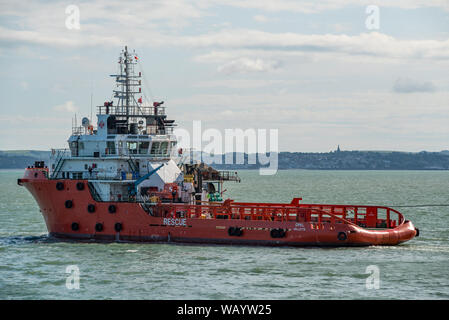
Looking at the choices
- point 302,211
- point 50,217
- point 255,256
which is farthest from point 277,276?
point 50,217

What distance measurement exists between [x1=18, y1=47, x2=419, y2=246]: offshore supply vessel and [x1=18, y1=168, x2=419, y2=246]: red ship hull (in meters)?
0.05

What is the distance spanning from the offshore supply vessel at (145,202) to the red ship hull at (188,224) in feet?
0.17

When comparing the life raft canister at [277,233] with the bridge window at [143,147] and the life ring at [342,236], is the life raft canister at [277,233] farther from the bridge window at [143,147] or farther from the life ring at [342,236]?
the bridge window at [143,147]

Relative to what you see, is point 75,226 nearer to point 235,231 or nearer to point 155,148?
point 155,148

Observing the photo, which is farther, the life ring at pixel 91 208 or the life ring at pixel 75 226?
the life ring at pixel 75 226

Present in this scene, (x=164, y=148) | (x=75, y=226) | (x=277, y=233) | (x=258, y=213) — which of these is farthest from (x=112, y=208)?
(x=277, y=233)

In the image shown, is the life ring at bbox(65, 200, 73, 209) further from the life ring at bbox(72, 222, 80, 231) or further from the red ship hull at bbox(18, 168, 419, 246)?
the life ring at bbox(72, 222, 80, 231)

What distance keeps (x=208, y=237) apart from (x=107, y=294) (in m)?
Answer: 10.9

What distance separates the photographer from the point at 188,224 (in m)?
36.8

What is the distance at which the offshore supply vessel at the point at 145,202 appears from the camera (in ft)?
119

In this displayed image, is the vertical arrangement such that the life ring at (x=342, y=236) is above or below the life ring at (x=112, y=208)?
below

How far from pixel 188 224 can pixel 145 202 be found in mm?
2834

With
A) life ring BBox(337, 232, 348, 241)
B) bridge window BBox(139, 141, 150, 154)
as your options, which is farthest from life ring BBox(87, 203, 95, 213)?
life ring BBox(337, 232, 348, 241)

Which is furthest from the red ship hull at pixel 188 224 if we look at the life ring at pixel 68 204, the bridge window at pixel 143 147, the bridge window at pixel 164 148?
the bridge window at pixel 164 148
